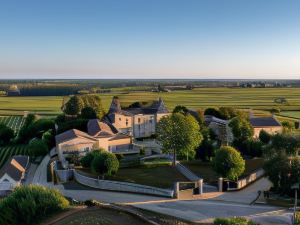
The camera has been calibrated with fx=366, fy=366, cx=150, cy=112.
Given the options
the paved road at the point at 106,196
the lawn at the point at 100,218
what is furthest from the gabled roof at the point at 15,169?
the lawn at the point at 100,218

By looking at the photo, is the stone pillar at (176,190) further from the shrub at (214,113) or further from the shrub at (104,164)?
the shrub at (214,113)

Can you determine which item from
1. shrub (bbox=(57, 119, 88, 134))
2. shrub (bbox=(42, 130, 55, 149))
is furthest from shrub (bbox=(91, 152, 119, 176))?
shrub (bbox=(42, 130, 55, 149))

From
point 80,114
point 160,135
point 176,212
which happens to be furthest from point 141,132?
point 176,212

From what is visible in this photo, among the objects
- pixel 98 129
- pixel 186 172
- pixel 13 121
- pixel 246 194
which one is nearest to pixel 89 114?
pixel 98 129

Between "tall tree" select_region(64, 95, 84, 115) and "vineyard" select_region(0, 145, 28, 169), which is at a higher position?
"tall tree" select_region(64, 95, 84, 115)

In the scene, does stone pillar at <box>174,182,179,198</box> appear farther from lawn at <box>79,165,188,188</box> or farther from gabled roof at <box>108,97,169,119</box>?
gabled roof at <box>108,97,169,119</box>
